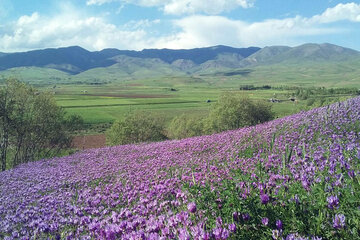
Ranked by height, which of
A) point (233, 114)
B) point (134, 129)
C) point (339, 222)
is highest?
point (339, 222)

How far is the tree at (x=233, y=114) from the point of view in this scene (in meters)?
40.2

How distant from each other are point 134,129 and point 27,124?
1653 cm

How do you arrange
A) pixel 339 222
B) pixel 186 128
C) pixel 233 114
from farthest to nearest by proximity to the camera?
pixel 186 128
pixel 233 114
pixel 339 222

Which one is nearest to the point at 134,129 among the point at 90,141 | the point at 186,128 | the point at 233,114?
the point at 186,128

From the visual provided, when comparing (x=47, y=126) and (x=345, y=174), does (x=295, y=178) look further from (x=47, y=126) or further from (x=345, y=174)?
(x=47, y=126)

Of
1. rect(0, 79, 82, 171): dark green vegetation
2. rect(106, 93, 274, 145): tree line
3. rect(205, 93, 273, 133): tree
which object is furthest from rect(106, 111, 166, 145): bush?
rect(0, 79, 82, 171): dark green vegetation

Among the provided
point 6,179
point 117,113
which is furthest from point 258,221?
point 117,113

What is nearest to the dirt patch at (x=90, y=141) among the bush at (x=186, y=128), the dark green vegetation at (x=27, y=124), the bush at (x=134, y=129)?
the bush at (x=186, y=128)

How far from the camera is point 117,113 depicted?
99.4 metres

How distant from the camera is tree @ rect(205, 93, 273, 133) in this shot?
40.2 metres

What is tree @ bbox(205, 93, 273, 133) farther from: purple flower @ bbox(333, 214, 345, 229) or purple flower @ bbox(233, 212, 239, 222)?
purple flower @ bbox(333, 214, 345, 229)

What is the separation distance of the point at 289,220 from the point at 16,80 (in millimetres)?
25374

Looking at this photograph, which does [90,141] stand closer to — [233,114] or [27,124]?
[233,114]

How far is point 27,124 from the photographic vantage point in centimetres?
2323
